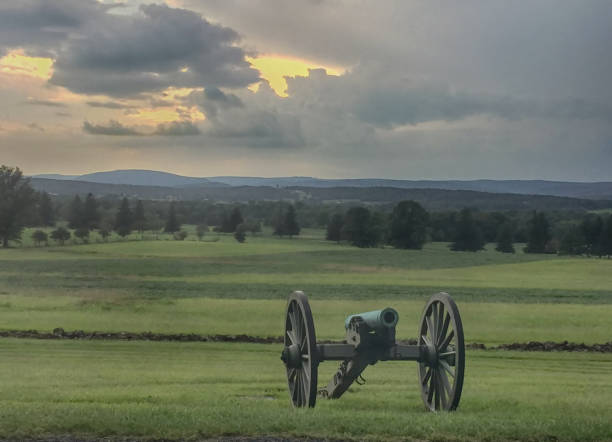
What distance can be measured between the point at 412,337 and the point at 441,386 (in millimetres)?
16269

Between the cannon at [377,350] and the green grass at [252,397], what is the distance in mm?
396

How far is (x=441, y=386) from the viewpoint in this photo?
10.4m

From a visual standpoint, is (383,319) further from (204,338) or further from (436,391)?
(204,338)

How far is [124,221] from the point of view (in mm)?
100500

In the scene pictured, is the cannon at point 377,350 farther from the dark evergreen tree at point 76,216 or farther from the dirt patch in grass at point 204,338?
the dark evergreen tree at point 76,216

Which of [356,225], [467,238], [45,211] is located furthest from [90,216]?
[467,238]

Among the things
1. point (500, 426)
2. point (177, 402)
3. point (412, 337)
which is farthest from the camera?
point (412, 337)

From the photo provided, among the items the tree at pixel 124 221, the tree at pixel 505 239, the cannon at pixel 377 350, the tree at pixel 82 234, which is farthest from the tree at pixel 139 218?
the cannon at pixel 377 350

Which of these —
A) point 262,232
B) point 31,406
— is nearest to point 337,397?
point 31,406

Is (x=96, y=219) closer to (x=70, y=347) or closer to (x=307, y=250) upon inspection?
(x=307, y=250)

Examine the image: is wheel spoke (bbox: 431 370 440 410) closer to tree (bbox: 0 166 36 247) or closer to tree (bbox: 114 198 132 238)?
tree (bbox: 0 166 36 247)

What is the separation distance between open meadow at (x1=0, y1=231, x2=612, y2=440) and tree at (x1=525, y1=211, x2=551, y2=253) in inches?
1060

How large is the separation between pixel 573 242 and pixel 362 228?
26163mm

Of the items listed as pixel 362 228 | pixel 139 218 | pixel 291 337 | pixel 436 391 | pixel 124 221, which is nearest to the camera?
pixel 436 391
